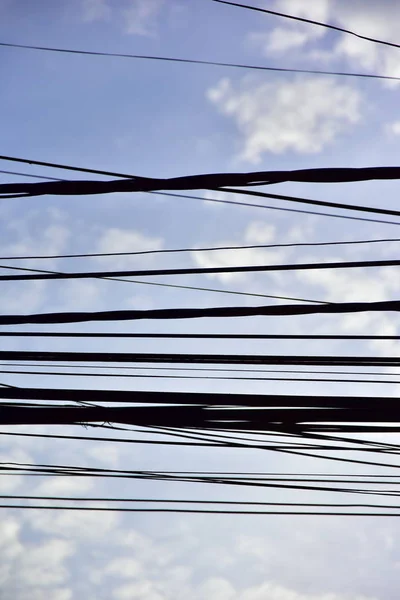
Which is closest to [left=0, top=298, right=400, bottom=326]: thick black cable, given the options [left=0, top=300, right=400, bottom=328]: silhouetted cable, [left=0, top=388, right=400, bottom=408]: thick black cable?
[left=0, top=300, right=400, bottom=328]: silhouetted cable

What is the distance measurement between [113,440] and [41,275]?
6.27 feet

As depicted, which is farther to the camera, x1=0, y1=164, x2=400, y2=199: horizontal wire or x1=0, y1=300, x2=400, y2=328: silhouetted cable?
x1=0, y1=300, x2=400, y2=328: silhouetted cable

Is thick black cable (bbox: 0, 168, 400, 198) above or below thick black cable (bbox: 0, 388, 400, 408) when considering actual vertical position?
above

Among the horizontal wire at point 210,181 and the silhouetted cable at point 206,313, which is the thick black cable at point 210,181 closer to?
the horizontal wire at point 210,181

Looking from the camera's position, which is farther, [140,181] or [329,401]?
[329,401]

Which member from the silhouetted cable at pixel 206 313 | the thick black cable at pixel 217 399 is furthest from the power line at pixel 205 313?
the thick black cable at pixel 217 399

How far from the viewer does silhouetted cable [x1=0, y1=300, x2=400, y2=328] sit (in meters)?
5.06

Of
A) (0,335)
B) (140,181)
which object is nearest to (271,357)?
(140,181)

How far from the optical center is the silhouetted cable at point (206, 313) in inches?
199

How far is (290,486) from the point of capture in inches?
258

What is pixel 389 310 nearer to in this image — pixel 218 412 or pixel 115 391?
pixel 218 412

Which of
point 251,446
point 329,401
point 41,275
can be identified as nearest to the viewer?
point 329,401

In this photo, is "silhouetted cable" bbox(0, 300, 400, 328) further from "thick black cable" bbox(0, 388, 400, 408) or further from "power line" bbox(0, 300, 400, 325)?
"thick black cable" bbox(0, 388, 400, 408)

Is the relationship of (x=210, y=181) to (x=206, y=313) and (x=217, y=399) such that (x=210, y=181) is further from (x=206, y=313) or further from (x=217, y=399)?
(x=217, y=399)
